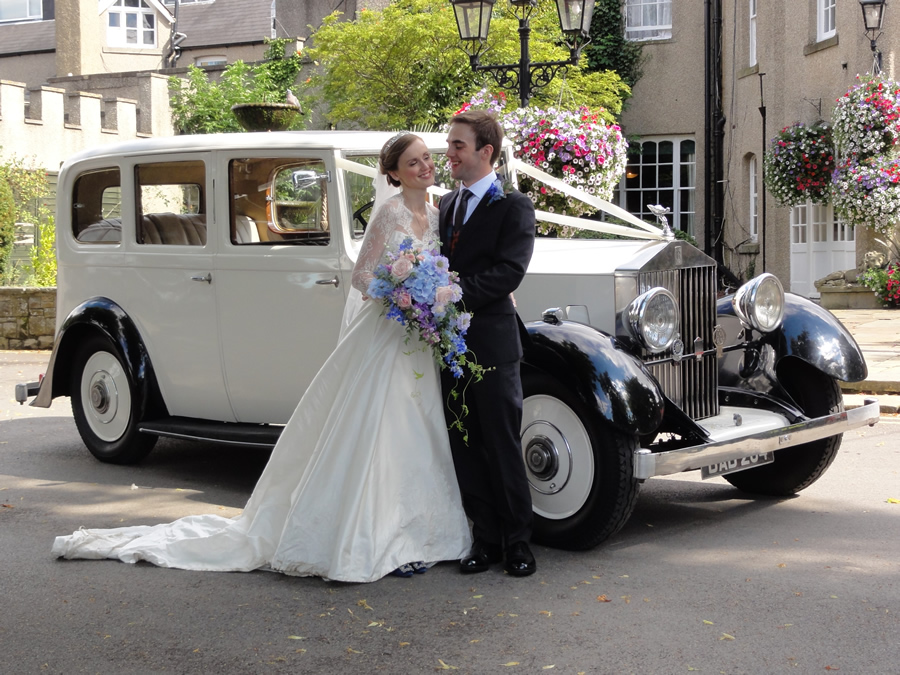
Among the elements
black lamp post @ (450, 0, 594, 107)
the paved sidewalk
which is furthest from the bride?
black lamp post @ (450, 0, 594, 107)

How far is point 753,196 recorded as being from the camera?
2195 cm

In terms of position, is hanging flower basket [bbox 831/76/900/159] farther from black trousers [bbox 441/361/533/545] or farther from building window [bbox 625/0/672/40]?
black trousers [bbox 441/361/533/545]

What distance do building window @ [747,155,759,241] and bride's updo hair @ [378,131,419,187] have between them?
707 inches

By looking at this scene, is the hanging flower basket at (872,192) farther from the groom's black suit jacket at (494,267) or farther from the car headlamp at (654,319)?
the groom's black suit jacket at (494,267)

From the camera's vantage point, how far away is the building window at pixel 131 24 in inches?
1724

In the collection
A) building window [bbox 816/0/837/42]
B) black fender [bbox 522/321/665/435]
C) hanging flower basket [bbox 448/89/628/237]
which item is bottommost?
black fender [bbox 522/321/665/435]

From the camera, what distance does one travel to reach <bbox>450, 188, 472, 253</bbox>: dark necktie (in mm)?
4754

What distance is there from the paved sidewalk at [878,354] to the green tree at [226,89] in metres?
19.8

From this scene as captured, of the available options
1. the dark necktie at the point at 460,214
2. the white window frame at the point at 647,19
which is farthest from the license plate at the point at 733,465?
the white window frame at the point at 647,19

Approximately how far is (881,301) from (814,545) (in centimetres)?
1223

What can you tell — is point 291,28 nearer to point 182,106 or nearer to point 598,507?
point 182,106

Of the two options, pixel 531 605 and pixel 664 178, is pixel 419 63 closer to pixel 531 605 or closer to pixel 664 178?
pixel 664 178

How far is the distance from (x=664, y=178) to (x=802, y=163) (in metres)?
5.90

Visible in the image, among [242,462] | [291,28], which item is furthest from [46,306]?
[291,28]
